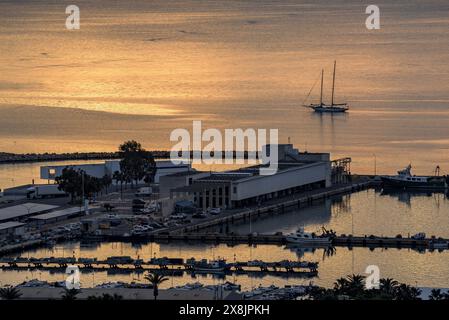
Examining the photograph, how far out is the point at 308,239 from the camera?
1981cm

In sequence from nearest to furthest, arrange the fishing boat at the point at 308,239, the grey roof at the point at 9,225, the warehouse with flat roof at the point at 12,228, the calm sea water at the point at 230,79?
the fishing boat at the point at 308,239, the warehouse with flat roof at the point at 12,228, the grey roof at the point at 9,225, the calm sea water at the point at 230,79

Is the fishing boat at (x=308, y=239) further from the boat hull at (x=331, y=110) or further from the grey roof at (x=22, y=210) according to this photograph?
the boat hull at (x=331, y=110)

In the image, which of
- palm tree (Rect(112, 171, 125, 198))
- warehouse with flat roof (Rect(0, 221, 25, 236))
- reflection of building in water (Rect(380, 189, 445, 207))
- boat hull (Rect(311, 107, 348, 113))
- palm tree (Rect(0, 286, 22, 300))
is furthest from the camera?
boat hull (Rect(311, 107, 348, 113))

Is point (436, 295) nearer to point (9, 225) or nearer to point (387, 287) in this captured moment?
point (387, 287)

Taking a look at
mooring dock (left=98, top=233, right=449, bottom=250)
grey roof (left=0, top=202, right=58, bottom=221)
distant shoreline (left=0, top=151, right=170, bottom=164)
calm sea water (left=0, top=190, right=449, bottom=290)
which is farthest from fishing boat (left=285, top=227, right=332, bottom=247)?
distant shoreline (left=0, top=151, right=170, bottom=164)

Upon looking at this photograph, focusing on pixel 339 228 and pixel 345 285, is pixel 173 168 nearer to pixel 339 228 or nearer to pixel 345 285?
pixel 339 228

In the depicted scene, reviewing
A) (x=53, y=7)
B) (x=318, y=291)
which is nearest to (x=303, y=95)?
(x=318, y=291)

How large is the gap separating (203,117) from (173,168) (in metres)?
12.1

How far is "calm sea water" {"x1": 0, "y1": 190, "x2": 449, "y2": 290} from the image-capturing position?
1680 cm

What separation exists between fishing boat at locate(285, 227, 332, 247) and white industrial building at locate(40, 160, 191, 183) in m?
6.49

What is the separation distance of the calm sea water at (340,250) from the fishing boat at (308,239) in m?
0.35

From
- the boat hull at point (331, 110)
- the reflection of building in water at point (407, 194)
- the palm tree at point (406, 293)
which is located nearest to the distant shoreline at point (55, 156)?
the reflection of building in water at point (407, 194)

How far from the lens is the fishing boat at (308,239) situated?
19734 millimetres

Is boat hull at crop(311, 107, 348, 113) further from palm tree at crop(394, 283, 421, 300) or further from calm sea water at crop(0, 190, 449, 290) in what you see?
palm tree at crop(394, 283, 421, 300)
